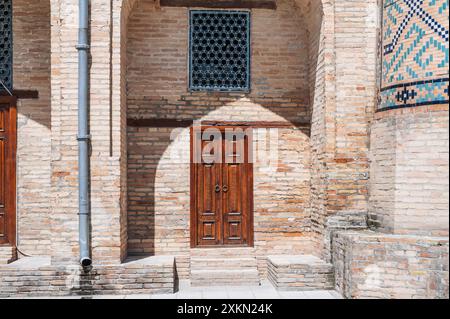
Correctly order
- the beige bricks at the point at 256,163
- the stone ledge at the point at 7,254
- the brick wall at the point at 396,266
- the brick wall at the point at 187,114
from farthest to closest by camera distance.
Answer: the brick wall at the point at 187,114, the stone ledge at the point at 7,254, the beige bricks at the point at 256,163, the brick wall at the point at 396,266

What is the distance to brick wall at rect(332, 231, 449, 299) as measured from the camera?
5.29m

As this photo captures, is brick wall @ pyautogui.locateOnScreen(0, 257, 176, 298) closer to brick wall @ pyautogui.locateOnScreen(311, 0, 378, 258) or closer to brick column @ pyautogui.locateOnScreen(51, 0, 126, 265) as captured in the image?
brick column @ pyautogui.locateOnScreen(51, 0, 126, 265)

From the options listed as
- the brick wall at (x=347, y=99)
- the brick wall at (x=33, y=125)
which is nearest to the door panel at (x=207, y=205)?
the brick wall at (x=347, y=99)

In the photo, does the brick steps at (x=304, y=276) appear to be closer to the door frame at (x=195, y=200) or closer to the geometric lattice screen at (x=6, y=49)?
the door frame at (x=195, y=200)

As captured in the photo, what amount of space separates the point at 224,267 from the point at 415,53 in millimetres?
3725

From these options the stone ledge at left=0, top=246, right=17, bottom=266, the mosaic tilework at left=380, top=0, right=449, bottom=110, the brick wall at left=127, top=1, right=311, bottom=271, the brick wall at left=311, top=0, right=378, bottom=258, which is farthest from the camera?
the brick wall at left=127, top=1, right=311, bottom=271

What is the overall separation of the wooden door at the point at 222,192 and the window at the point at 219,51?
717 millimetres

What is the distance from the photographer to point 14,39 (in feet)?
22.7

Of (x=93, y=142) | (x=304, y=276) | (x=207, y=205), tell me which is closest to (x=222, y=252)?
(x=207, y=205)

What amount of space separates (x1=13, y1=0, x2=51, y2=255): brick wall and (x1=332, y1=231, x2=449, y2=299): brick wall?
4.21 m

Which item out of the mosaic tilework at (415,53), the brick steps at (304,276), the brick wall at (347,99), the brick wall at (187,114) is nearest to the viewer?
the mosaic tilework at (415,53)

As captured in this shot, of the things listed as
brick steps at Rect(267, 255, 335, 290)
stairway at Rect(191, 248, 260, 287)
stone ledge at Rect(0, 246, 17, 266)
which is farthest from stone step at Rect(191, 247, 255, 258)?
stone ledge at Rect(0, 246, 17, 266)

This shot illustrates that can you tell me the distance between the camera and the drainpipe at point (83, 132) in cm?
604
